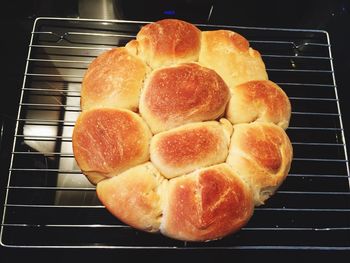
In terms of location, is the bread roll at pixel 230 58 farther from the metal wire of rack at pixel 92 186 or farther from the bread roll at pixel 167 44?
the metal wire of rack at pixel 92 186

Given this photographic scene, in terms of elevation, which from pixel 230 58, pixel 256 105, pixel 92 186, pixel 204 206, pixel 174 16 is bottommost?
pixel 92 186

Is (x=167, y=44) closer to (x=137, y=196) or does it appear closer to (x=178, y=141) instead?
(x=178, y=141)

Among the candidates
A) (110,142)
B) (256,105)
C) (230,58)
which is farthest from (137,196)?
(230,58)

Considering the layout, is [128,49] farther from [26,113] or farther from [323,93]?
[323,93]

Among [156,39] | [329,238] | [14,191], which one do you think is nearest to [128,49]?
[156,39]

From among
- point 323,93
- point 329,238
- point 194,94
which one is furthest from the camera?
point 323,93

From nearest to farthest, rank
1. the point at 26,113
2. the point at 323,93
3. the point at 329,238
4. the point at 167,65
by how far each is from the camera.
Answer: the point at 167,65
the point at 329,238
the point at 26,113
the point at 323,93
